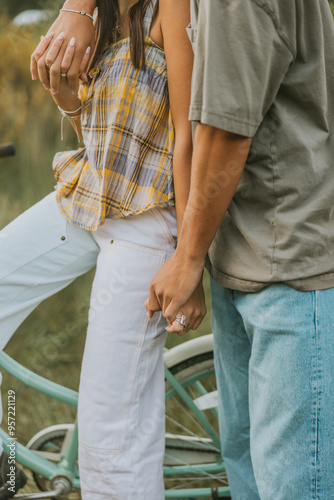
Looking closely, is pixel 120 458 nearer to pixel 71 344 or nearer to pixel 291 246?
pixel 291 246

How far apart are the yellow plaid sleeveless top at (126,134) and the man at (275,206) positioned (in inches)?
8.9

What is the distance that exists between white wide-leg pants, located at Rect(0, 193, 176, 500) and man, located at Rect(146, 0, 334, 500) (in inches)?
7.3

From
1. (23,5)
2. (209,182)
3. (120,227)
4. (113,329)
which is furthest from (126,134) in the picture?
(23,5)

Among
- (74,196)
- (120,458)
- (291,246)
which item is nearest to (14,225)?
(74,196)

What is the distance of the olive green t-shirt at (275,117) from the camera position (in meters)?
1.00

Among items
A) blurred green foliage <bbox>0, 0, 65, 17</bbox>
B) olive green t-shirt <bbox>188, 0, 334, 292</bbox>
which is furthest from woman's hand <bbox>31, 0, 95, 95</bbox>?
blurred green foliage <bbox>0, 0, 65, 17</bbox>

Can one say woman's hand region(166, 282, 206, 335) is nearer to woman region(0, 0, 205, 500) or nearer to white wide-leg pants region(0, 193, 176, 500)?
woman region(0, 0, 205, 500)

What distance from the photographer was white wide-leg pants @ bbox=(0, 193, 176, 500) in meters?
1.39

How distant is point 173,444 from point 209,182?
122 centimetres

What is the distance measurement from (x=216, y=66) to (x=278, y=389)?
59 cm

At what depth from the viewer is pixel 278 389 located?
3.74ft

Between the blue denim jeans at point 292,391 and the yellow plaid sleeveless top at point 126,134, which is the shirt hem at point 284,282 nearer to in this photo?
the blue denim jeans at point 292,391

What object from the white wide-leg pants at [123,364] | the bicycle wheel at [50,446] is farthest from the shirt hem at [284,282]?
the bicycle wheel at [50,446]

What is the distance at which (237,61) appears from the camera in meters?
1.00
